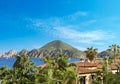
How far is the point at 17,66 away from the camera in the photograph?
50438 mm

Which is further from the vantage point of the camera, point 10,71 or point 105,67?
point 105,67

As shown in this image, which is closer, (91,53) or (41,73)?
(41,73)

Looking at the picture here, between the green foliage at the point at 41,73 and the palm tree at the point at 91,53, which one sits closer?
the green foliage at the point at 41,73

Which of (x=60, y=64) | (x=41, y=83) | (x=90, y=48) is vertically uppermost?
(x=90, y=48)

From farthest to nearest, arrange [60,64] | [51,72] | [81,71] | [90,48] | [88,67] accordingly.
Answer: [90,48] → [88,67] → [81,71] → [60,64] → [51,72]

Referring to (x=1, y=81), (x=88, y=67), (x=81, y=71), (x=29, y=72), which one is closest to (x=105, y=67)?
(x=81, y=71)

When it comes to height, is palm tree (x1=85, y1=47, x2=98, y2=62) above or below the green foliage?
above

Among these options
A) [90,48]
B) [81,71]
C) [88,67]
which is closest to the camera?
[81,71]

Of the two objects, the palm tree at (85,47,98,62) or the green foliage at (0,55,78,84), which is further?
the palm tree at (85,47,98,62)

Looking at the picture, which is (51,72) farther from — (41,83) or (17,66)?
(17,66)

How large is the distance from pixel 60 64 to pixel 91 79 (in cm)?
1521

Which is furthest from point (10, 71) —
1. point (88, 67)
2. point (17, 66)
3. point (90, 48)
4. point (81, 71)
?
point (90, 48)

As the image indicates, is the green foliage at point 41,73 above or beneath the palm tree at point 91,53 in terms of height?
beneath

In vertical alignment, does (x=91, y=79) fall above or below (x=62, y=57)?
below
